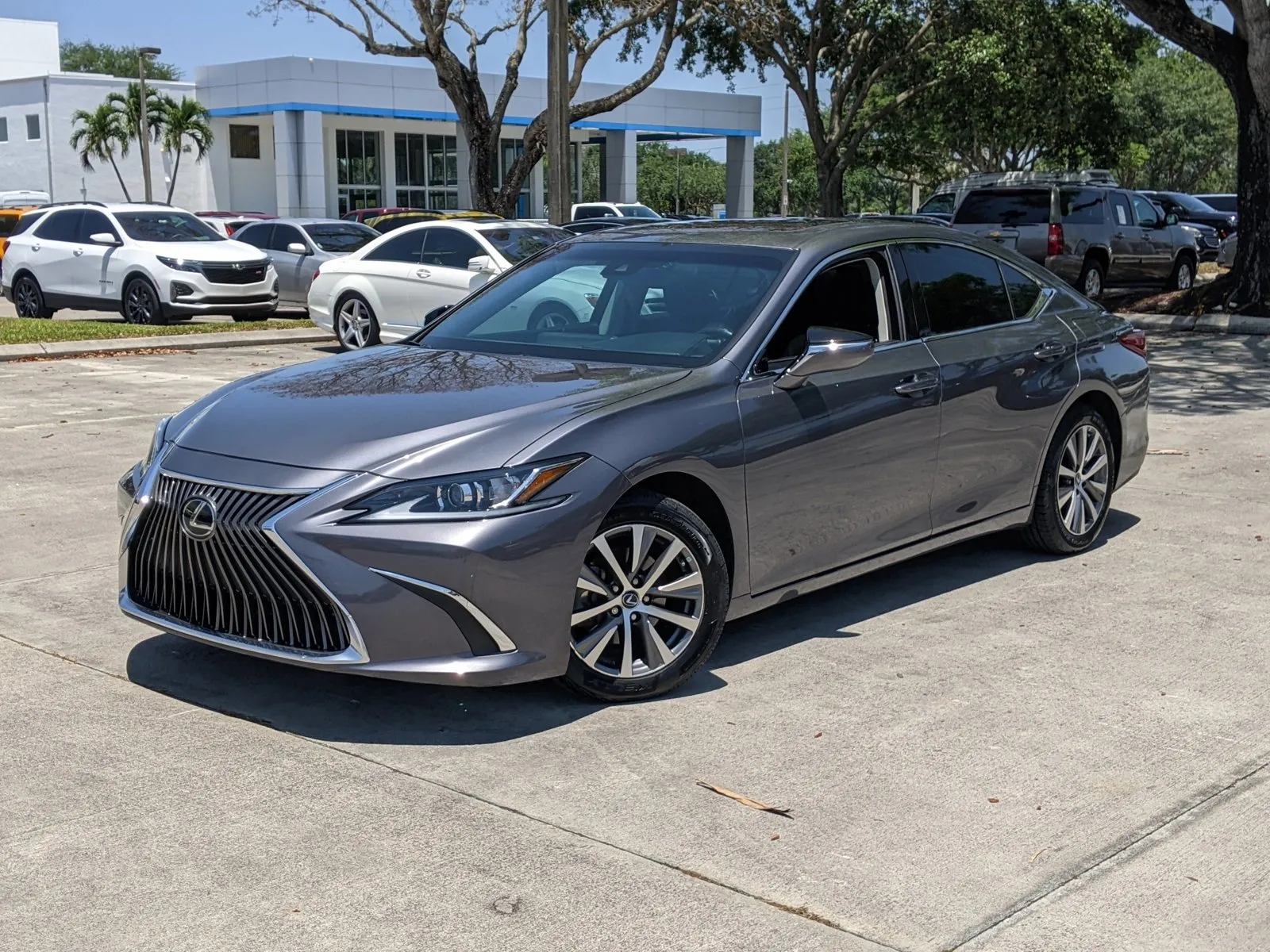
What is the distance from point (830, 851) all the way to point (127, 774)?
83.8 inches

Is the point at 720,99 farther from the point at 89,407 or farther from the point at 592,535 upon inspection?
the point at 592,535

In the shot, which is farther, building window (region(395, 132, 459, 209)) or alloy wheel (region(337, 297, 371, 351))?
building window (region(395, 132, 459, 209))

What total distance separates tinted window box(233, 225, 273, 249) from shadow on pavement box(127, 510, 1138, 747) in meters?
18.3

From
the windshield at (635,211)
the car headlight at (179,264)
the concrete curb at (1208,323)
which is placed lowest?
the concrete curb at (1208,323)

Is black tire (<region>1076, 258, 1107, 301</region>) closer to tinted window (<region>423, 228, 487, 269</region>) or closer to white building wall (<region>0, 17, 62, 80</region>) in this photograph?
tinted window (<region>423, 228, 487, 269</region>)

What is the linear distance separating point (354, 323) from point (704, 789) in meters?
13.7

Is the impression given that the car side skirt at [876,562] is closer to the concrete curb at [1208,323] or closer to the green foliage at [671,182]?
the concrete curb at [1208,323]

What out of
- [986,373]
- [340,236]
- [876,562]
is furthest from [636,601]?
[340,236]

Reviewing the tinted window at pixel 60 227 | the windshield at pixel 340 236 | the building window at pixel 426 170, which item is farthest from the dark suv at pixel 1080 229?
the building window at pixel 426 170

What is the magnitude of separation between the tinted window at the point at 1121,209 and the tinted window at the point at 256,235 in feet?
42.7

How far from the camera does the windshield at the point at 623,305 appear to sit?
6.03 meters

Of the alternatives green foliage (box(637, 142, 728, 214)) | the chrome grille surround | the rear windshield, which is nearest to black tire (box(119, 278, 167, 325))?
the rear windshield

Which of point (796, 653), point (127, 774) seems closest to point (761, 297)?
point (796, 653)

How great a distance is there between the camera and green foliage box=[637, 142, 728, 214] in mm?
109750
